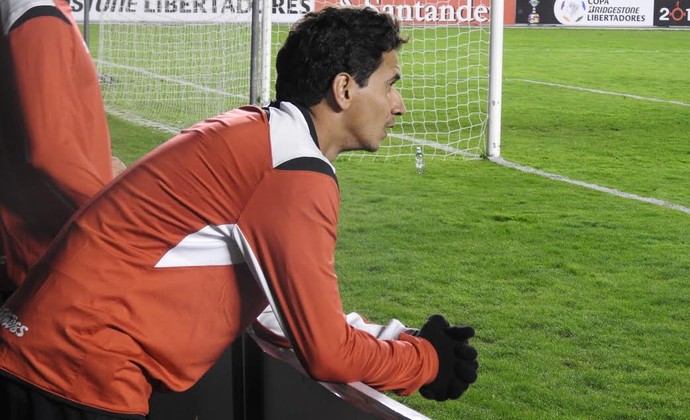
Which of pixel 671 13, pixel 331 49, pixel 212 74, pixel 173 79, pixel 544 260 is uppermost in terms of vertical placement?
pixel 671 13

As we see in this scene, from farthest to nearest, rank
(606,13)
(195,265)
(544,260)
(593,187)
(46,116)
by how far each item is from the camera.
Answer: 1. (606,13)
2. (593,187)
3. (544,260)
4. (46,116)
5. (195,265)

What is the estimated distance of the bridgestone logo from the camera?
2072mm

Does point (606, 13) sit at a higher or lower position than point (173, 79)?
higher

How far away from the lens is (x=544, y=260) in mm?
6906

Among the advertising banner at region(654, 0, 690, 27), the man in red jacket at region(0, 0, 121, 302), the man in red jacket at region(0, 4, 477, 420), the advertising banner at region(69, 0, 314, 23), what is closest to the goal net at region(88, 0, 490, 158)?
the advertising banner at region(69, 0, 314, 23)

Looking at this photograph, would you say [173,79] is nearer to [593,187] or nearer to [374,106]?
[593,187]

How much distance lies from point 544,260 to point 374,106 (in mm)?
4853

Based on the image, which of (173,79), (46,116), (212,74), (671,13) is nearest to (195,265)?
(46,116)

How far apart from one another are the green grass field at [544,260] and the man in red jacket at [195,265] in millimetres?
2393

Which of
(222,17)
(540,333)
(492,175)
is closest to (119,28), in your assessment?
(222,17)

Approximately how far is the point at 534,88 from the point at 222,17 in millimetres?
5399

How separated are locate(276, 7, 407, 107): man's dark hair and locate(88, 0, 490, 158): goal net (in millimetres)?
8898

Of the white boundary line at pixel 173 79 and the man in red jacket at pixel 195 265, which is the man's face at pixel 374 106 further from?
the white boundary line at pixel 173 79

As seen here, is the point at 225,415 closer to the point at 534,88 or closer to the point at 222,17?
the point at 222,17
